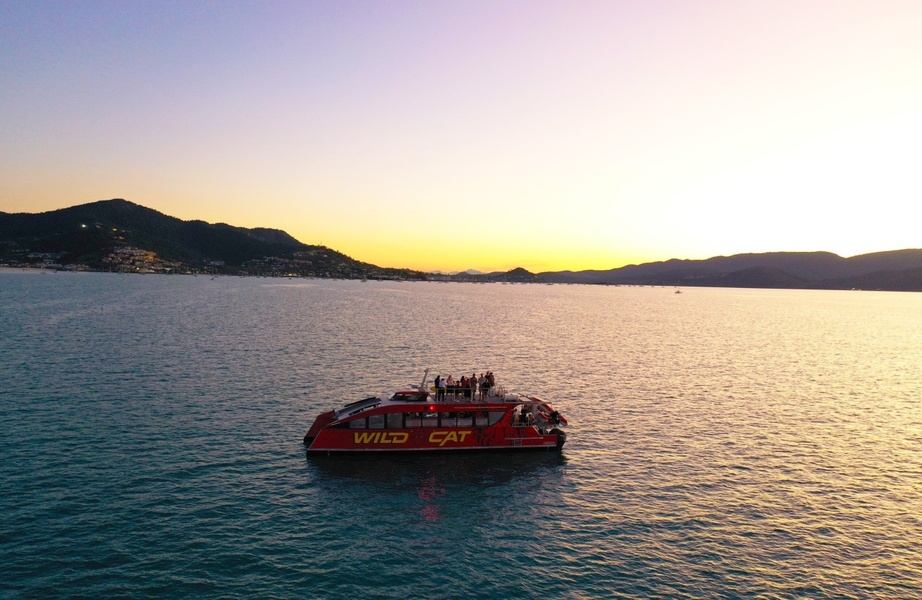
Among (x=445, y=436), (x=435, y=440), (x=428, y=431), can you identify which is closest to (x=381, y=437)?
(x=428, y=431)

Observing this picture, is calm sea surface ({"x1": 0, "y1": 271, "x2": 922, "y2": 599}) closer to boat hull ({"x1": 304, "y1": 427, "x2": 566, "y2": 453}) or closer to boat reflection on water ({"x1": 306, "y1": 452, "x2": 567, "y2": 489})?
boat reflection on water ({"x1": 306, "y1": 452, "x2": 567, "y2": 489})

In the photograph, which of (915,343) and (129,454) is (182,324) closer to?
(129,454)

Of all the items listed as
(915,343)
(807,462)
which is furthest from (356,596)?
(915,343)

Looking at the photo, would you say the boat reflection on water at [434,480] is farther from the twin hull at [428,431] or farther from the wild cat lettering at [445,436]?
the wild cat lettering at [445,436]

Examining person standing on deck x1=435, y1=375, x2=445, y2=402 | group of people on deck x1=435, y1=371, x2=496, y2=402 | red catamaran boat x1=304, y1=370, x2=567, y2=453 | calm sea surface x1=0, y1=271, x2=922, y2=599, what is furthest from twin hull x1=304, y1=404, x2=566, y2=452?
group of people on deck x1=435, y1=371, x2=496, y2=402

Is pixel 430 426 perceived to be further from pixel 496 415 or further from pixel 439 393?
pixel 496 415

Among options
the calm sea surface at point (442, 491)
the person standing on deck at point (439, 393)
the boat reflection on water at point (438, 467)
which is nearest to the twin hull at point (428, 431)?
the boat reflection on water at point (438, 467)
